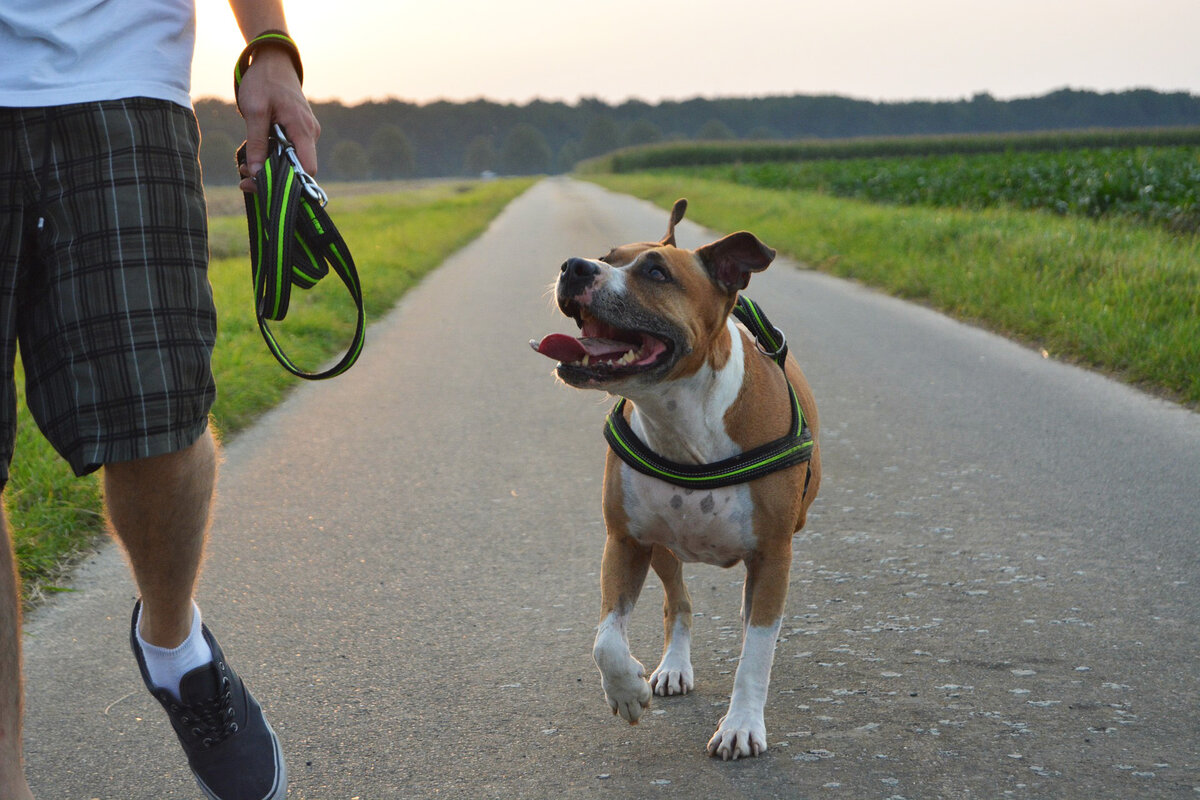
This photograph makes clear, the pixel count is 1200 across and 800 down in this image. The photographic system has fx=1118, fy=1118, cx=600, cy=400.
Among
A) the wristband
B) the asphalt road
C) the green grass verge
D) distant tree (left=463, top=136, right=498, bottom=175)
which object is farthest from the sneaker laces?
distant tree (left=463, top=136, right=498, bottom=175)

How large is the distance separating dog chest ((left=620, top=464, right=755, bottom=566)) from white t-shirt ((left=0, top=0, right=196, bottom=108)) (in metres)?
1.43

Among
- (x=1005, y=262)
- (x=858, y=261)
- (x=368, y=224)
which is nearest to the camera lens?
(x=1005, y=262)

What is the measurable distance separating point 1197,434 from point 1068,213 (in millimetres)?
11625

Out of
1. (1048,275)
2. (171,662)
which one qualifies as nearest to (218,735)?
(171,662)

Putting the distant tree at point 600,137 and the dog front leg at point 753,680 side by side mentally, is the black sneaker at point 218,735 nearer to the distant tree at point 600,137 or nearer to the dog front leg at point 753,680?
the dog front leg at point 753,680

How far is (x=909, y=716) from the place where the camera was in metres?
2.91

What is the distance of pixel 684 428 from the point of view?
289cm

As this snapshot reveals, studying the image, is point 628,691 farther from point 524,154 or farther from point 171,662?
point 524,154

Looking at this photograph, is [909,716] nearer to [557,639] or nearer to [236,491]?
[557,639]

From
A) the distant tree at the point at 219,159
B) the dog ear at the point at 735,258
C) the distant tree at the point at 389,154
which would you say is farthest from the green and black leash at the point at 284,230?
the distant tree at the point at 389,154

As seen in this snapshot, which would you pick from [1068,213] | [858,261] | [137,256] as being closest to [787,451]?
[137,256]

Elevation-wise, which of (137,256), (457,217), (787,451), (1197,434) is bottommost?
(457,217)

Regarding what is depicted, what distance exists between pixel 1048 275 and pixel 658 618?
7612mm

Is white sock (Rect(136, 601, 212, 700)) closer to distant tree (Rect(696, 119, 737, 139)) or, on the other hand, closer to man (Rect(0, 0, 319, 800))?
man (Rect(0, 0, 319, 800))
